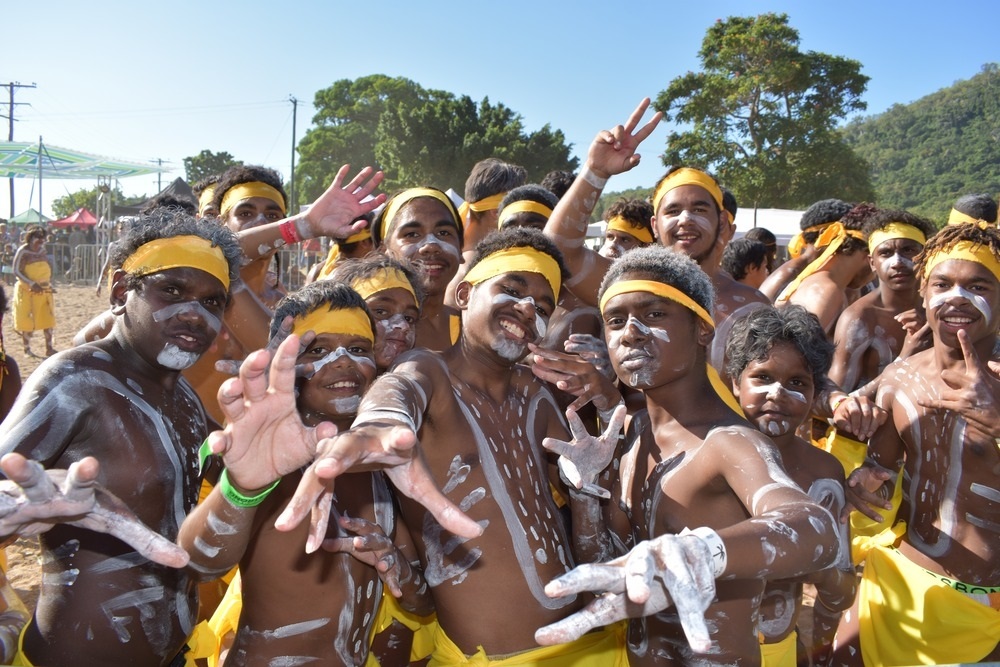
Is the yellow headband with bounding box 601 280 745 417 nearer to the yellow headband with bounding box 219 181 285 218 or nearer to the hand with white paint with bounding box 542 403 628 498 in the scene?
the hand with white paint with bounding box 542 403 628 498

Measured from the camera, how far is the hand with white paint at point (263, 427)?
1.85 metres

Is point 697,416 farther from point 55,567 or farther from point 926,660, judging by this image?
point 55,567

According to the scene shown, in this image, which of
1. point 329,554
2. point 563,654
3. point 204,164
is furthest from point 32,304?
point 204,164

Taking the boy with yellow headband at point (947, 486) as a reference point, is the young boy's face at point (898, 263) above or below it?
above

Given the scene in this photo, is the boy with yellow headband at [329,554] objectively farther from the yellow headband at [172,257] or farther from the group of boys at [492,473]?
the yellow headband at [172,257]

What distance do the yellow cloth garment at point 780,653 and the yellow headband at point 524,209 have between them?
281cm

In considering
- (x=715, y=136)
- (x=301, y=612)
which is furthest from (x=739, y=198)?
(x=301, y=612)

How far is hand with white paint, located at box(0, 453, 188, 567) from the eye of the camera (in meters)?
1.61

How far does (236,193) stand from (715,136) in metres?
26.5

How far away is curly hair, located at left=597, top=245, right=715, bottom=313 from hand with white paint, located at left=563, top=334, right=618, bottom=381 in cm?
44

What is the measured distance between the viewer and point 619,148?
12.6 feet

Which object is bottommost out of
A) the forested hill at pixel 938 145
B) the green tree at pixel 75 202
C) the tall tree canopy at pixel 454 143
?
the green tree at pixel 75 202

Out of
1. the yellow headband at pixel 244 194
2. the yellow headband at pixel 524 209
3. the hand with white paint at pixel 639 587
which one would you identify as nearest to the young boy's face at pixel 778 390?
the hand with white paint at pixel 639 587

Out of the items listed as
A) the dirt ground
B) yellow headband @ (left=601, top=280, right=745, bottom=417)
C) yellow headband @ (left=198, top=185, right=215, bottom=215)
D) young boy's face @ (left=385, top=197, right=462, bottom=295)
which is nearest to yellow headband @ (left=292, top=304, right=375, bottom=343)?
yellow headband @ (left=601, top=280, right=745, bottom=417)
